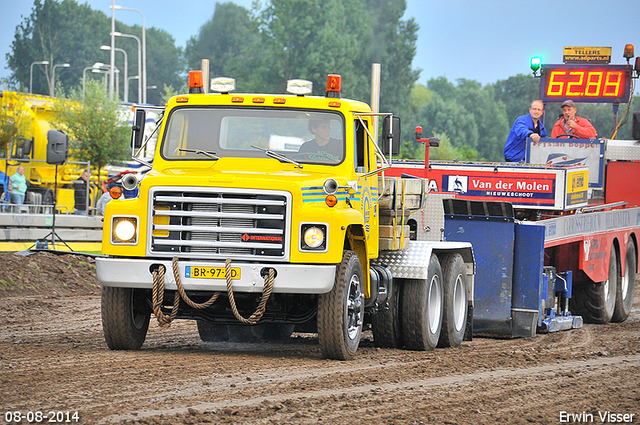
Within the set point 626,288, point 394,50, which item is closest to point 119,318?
point 626,288

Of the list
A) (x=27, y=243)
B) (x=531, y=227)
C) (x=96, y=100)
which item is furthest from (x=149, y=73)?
(x=531, y=227)

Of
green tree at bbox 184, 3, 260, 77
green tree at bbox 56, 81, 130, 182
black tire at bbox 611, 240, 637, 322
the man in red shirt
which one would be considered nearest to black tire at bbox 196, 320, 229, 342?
black tire at bbox 611, 240, 637, 322

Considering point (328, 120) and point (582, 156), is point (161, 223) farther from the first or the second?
point (582, 156)

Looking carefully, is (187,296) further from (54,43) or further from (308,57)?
(54,43)

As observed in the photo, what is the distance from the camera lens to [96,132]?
37.3 meters

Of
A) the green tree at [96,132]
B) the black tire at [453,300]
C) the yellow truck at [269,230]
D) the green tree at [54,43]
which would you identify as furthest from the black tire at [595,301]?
the green tree at [54,43]

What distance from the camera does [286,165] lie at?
9352 millimetres

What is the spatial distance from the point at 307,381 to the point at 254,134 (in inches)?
122

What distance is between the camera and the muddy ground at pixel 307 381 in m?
6.27

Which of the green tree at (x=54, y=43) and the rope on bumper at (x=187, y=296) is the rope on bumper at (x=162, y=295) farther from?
the green tree at (x=54, y=43)

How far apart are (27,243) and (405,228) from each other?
11.4 meters

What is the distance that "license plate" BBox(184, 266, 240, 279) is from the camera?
8367 millimetres

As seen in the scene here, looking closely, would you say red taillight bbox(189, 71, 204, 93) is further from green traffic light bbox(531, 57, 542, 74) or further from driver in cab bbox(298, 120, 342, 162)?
green traffic light bbox(531, 57, 542, 74)

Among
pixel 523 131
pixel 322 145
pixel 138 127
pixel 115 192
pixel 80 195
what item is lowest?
pixel 80 195
